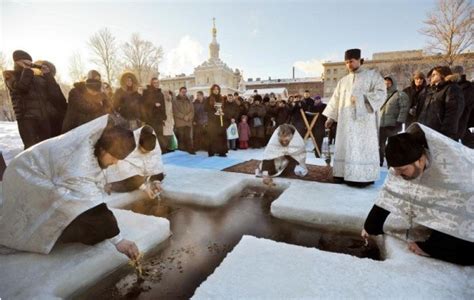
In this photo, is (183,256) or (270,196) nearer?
(183,256)

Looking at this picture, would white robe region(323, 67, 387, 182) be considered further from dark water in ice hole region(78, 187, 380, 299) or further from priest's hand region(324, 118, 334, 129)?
dark water in ice hole region(78, 187, 380, 299)

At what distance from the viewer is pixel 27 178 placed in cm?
213

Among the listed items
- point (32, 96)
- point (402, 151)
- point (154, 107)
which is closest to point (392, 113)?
point (402, 151)

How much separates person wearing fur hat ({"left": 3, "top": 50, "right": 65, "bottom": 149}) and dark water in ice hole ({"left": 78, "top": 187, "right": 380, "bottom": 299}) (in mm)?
2017

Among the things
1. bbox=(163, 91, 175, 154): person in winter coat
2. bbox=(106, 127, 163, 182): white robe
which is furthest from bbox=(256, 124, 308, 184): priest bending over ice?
bbox=(163, 91, 175, 154): person in winter coat

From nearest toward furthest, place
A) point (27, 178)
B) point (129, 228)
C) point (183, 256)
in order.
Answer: point (27, 178) < point (183, 256) < point (129, 228)

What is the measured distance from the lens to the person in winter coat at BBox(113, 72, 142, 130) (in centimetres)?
590

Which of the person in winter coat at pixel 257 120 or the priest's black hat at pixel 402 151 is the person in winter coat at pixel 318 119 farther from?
the priest's black hat at pixel 402 151

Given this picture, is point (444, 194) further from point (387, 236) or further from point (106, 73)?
point (106, 73)

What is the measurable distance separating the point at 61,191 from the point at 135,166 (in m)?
1.87

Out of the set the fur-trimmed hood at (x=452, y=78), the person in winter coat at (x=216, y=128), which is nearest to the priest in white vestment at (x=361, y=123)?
the fur-trimmed hood at (x=452, y=78)

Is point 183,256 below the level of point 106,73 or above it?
below

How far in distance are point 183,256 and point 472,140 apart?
6.56 metres

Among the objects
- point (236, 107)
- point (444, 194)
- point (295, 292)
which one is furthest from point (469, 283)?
point (236, 107)
